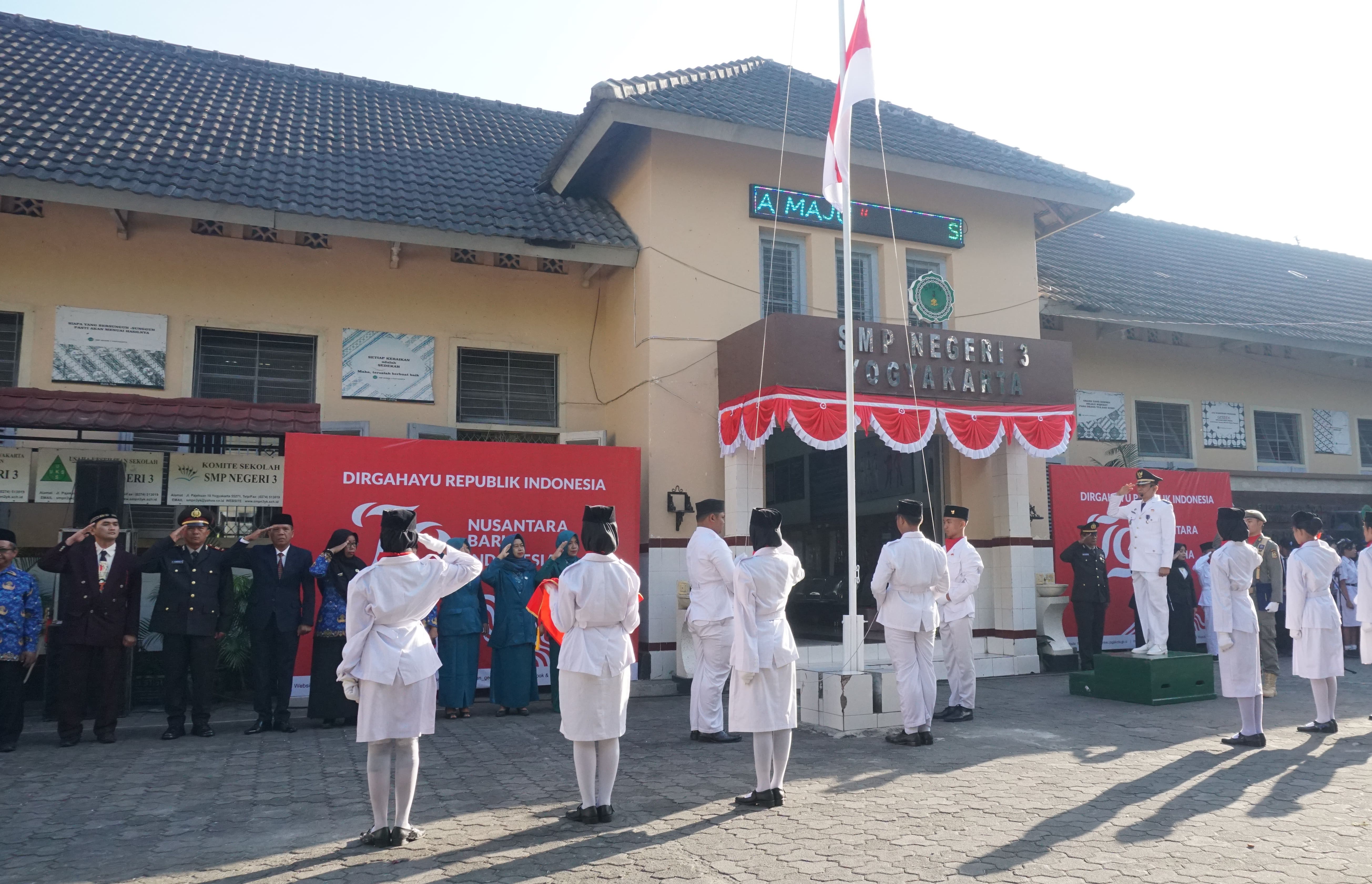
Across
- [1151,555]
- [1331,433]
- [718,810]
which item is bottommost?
[718,810]

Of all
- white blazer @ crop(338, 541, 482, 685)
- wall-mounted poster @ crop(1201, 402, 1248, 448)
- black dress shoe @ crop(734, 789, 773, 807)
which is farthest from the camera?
wall-mounted poster @ crop(1201, 402, 1248, 448)

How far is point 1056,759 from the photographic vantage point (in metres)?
7.22

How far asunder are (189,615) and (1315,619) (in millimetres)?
9945

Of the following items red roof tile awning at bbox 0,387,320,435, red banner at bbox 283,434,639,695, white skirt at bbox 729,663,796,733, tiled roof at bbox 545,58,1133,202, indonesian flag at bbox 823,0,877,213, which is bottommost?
white skirt at bbox 729,663,796,733

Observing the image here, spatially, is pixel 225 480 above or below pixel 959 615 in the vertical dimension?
above

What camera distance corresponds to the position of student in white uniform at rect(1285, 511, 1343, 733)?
8266 mm

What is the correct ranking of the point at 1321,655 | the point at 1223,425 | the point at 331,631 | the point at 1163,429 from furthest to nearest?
1. the point at 1223,425
2. the point at 1163,429
3. the point at 331,631
4. the point at 1321,655

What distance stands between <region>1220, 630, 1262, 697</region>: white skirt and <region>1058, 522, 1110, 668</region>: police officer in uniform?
179 inches

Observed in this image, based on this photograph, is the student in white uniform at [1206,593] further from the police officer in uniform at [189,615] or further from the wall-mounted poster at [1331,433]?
the police officer in uniform at [189,615]

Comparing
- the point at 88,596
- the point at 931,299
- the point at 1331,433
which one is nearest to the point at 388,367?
the point at 88,596

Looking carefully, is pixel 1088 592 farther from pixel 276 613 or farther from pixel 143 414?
pixel 143 414

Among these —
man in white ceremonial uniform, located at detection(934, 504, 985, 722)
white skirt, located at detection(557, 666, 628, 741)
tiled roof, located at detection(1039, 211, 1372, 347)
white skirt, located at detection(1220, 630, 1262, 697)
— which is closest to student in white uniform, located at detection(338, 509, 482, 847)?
white skirt, located at detection(557, 666, 628, 741)

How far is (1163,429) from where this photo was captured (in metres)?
16.4

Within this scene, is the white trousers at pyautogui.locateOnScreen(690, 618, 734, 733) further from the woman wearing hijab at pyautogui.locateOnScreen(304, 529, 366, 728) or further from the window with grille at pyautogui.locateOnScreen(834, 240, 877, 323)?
the window with grille at pyautogui.locateOnScreen(834, 240, 877, 323)
